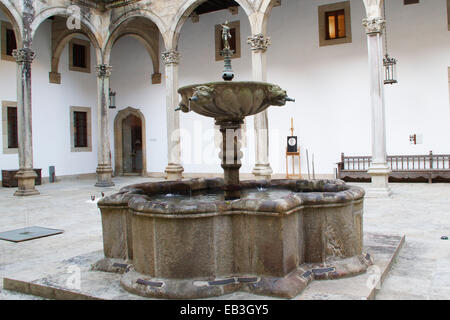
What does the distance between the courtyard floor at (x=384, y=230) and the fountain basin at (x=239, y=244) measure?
21.3 inches

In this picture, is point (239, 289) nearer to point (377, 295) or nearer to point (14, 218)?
point (377, 295)

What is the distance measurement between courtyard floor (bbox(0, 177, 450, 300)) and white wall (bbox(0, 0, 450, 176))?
2.32 metres

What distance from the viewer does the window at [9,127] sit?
41.9ft

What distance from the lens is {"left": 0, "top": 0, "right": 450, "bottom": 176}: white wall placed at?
11.1 metres

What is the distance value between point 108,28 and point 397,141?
356 inches

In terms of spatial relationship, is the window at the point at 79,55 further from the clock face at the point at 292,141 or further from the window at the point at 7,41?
the clock face at the point at 292,141

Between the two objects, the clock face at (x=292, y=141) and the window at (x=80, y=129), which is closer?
the clock face at (x=292, y=141)

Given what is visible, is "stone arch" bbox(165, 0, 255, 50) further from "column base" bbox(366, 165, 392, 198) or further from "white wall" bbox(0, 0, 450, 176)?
"column base" bbox(366, 165, 392, 198)

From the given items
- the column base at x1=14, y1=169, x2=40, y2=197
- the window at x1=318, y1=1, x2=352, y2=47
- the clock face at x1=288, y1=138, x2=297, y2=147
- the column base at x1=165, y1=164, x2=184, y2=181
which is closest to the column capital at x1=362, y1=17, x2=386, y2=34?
the window at x1=318, y1=1, x2=352, y2=47

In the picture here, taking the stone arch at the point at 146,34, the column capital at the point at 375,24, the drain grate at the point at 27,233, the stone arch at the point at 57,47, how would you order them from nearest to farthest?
1. the drain grate at the point at 27,233
2. the column capital at the point at 375,24
3. the stone arch at the point at 57,47
4. the stone arch at the point at 146,34

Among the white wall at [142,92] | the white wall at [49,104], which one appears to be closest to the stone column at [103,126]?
the white wall at [49,104]

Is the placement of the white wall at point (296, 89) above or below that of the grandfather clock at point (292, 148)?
above

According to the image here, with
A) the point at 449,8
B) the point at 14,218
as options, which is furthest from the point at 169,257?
the point at 449,8

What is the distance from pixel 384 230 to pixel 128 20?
387 inches
